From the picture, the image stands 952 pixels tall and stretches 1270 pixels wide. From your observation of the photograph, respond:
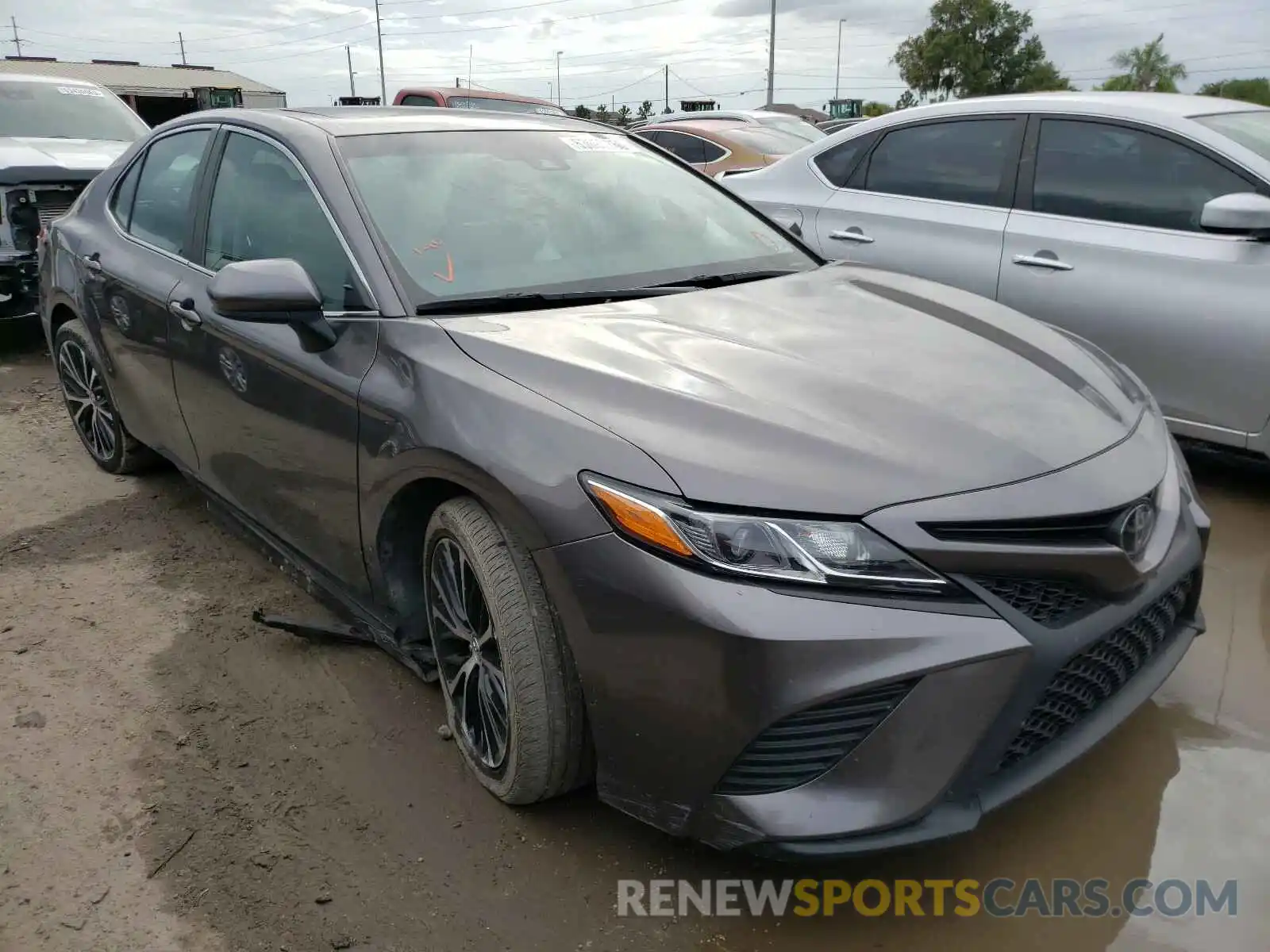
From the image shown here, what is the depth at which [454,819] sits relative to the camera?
2.39m

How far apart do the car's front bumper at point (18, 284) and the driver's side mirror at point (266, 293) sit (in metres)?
4.81

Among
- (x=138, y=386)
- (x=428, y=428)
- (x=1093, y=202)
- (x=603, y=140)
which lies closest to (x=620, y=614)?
(x=428, y=428)

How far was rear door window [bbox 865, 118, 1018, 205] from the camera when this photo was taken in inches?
180

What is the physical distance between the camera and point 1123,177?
13.7 feet

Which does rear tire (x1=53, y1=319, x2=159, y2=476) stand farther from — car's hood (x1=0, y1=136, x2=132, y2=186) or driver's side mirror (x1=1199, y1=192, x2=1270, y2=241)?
driver's side mirror (x1=1199, y1=192, x2=1270, y2=241)

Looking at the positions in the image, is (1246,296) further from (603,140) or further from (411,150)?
(411,150)

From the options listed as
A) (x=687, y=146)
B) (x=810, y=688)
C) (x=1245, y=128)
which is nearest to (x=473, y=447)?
(x=810, y=688)

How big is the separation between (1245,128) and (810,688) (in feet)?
12.1

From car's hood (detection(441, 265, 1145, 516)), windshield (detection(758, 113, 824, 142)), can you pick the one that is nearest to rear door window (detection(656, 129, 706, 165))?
windshield (detection(758, 113, 824, 142))

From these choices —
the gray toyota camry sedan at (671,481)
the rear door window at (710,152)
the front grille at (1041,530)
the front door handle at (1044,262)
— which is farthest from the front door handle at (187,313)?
the rear door window at (710,152)

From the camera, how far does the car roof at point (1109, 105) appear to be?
417 centimetres

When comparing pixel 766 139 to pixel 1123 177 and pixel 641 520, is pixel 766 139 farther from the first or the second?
pixel 641 520

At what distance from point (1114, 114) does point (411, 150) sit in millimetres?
2989

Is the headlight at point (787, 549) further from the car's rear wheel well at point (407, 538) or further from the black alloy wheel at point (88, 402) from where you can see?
the black alloy wheel at point (88, 402)
